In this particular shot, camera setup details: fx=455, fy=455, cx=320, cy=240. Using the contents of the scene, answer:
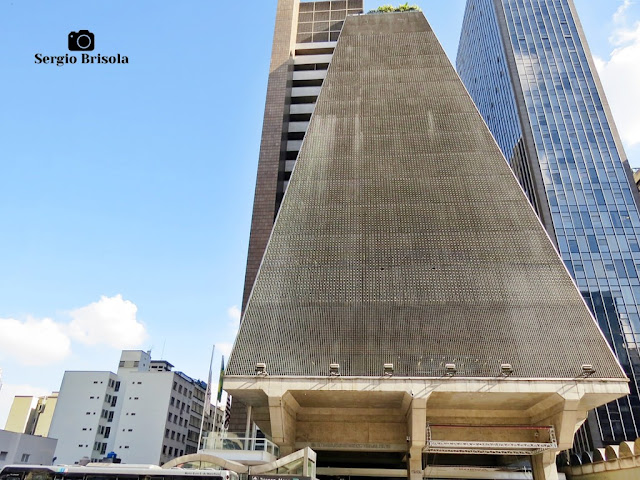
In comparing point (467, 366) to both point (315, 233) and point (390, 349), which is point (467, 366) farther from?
point (315, 233)

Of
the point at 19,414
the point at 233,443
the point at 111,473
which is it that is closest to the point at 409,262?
the point at 233,443

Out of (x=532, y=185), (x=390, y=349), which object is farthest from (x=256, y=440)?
(x=532, y=185)

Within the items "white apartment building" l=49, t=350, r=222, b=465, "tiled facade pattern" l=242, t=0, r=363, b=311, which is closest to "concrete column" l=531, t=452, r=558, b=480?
"tiled facade pattern" l=242, t=0, r=363, b=311

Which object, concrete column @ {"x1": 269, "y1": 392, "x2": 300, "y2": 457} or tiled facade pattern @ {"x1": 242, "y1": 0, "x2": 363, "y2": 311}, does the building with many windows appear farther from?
tiled facade pattern @ {"x1": 242, "y1": 0, "x2": 363, "y2": 311}

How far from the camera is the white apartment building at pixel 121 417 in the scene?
181ft

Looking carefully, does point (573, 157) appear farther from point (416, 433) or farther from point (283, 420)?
point (283, 420)

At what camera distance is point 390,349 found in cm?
2228

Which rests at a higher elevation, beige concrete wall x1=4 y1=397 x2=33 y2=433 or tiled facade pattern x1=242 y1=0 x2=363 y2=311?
tiled facade pattern x1=242 y1=0 x2=363 y2=311

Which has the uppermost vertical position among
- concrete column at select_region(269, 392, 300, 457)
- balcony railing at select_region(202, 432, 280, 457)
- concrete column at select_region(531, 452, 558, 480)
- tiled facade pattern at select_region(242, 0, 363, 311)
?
tiled facade pattern at select_region(242, 0, 363, 311)

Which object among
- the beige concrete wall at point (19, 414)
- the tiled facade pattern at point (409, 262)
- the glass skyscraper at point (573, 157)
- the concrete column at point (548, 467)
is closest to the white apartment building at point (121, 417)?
the beige concrete wall at point (19, 414)

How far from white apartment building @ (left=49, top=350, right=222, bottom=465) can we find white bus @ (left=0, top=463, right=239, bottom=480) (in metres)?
42.6

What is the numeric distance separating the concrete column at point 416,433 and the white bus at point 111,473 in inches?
370

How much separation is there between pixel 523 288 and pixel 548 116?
48931mm

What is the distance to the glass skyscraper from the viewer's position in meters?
50.7
